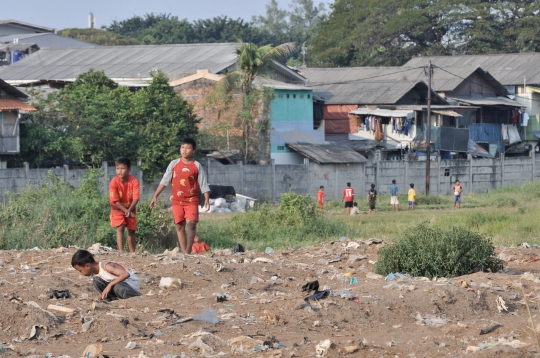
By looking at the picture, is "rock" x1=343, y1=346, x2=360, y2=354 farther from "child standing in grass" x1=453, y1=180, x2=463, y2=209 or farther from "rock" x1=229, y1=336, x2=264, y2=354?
"child standing in grass" x1=453, y1=180, x2=463, y2=209

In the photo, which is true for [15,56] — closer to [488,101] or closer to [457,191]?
[488,101]

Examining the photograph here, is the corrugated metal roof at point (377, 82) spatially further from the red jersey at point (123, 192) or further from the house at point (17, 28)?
the red jersey at point (123, 192)

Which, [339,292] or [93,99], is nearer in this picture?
[339,292]

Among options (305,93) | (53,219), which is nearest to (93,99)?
(305,93)

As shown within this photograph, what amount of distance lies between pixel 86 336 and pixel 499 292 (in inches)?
154

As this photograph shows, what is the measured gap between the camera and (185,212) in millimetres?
10797

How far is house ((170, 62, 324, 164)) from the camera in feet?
105

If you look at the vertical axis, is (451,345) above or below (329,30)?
below

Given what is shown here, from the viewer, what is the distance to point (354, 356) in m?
6.18

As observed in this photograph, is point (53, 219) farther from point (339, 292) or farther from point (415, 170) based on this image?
point (415, 170)

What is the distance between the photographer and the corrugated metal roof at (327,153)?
31016 mm

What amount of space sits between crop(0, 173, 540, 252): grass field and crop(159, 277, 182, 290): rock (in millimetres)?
4027


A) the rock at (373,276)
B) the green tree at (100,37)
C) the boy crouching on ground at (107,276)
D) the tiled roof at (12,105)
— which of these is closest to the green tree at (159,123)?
the tiled roof at (12,105)

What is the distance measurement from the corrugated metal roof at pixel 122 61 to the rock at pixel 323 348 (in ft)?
97.6
